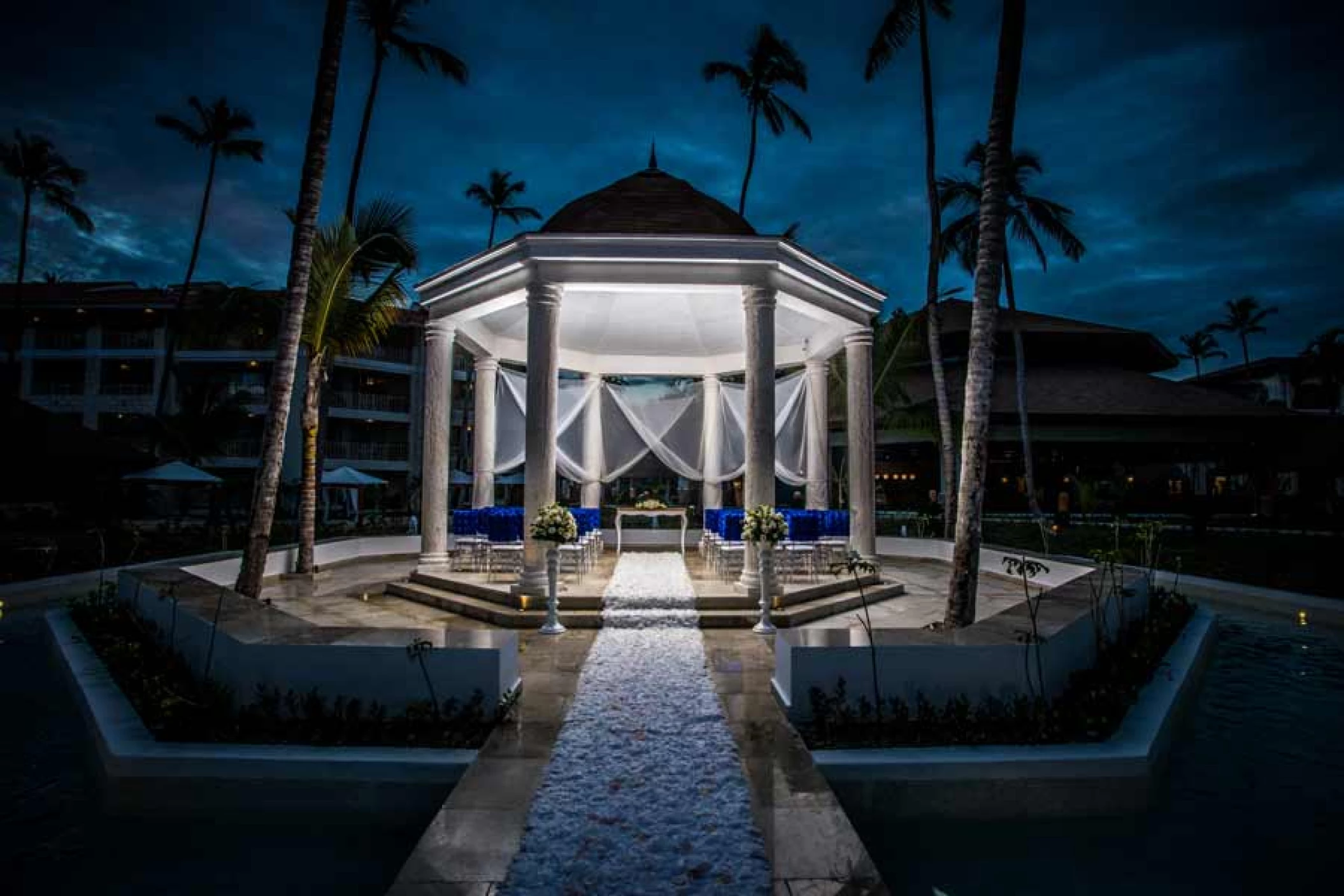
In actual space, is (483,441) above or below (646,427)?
below

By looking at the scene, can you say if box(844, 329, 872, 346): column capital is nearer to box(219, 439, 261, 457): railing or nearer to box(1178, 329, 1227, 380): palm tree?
box(219, 439, 261, 457): railing

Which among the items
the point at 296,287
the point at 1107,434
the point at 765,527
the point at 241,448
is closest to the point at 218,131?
the point at 241,448

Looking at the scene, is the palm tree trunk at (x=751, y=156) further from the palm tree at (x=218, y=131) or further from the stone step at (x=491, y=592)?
the palm tree at (x=218, y=131)

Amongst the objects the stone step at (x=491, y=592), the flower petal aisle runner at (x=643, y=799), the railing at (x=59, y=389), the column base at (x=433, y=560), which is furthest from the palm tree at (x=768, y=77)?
the railing at (x=59, y=389)

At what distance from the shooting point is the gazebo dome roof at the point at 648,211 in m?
10.3

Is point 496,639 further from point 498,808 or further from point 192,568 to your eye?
point 192,568

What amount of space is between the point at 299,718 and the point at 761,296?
7196mm

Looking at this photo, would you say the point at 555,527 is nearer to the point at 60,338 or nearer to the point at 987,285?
the point at 987,285

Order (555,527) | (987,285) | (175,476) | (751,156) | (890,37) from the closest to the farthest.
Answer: (987,285) → (555,527) → (890,37) → (175,476) → (751,156)

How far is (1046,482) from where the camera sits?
29359mm

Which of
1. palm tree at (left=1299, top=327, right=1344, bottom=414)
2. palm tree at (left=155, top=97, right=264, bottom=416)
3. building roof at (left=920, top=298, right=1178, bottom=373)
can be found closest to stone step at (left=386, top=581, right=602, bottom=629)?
palm tree at (left=155, top=97, right=264, bottom=416)

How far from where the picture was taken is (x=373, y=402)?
3064 centimetres

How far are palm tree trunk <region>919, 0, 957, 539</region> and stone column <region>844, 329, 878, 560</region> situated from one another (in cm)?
497

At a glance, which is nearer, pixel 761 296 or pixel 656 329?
pixel 761 296
